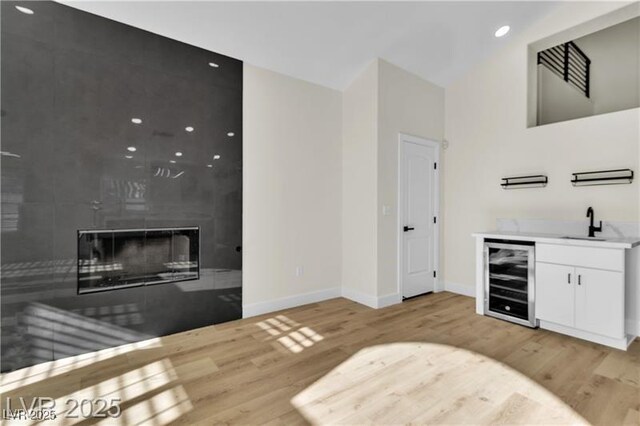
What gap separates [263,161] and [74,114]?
1806mm

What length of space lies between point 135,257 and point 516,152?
4610 mm

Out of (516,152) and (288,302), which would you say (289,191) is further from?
(516,152)

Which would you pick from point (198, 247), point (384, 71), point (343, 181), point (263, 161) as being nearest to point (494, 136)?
point (384, 71)

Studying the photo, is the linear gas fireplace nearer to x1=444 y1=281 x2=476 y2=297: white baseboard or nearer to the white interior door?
the white interior door

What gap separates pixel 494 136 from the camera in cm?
427

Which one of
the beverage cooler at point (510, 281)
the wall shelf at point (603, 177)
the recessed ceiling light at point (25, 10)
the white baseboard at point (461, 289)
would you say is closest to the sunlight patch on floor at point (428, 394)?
the beverage cooler at point (510, 281)

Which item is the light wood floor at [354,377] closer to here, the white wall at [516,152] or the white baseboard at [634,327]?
the white baseboard at [634,327]

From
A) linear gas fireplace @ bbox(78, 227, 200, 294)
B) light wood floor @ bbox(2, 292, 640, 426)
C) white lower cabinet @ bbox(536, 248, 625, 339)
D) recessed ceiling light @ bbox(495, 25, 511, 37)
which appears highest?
recessed ceiling light @ bbox(495, 25, 511, 37)

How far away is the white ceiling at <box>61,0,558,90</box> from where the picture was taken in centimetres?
295

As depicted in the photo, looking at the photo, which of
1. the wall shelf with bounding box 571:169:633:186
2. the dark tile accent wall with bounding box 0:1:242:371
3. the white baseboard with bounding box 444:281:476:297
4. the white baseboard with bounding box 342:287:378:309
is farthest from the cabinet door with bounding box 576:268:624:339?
the dark tile accent wall with bounding box 0:1:242:371

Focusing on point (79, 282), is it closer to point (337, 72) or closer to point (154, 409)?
point (154, 409)

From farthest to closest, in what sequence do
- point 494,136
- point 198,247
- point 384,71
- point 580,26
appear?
point 494,136 → point 384,71 → point 580,26 → point 198,247

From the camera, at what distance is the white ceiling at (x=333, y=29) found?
295 cm

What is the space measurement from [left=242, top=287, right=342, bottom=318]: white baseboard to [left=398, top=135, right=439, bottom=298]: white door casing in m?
0.99
